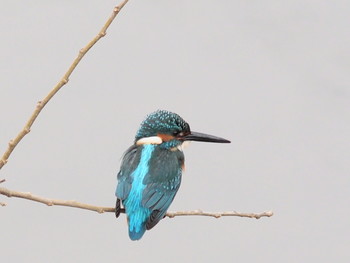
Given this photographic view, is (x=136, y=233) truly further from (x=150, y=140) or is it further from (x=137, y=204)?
(x=150, y=140)

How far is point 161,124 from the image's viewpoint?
182 cm

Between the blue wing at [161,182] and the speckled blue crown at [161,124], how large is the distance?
7 centimetres

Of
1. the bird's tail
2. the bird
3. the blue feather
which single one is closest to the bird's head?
the bird

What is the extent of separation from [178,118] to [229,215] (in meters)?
0.49

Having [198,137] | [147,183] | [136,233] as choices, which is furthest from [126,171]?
[198,137]

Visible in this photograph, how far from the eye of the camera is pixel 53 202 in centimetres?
132

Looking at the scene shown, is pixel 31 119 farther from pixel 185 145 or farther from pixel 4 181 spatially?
pixel 185 145

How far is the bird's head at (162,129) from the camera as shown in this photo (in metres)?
1.82

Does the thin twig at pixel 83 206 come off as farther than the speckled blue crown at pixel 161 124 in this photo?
No

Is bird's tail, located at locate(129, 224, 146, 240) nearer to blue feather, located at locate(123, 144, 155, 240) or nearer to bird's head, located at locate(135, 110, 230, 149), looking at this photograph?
blue feather, located at locate(123, 144, 155, 240)

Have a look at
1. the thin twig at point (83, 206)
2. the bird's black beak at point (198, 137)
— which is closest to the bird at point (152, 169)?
the bird's black beak at point (198, 137)

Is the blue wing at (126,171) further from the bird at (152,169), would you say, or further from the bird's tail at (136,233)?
the bird's tail at (136,233)

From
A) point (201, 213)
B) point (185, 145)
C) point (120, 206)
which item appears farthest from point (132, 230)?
point (185, 145)

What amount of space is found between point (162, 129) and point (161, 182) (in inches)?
7.4
